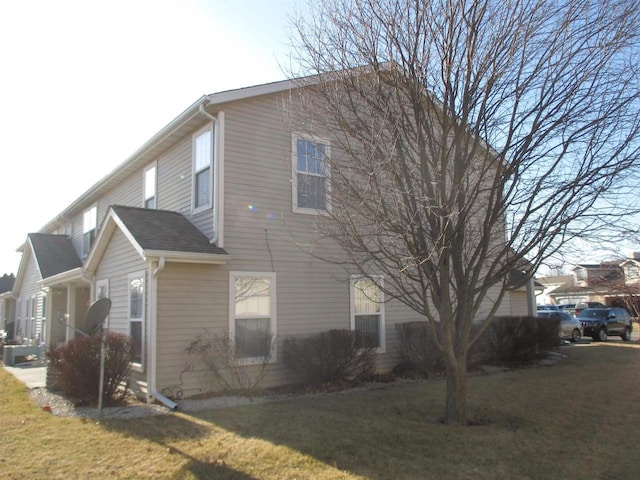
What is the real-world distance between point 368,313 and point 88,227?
470 inches

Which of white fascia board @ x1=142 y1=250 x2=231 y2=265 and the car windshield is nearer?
white fascia board @ x1=142 y1=250 x2=231 y2=265

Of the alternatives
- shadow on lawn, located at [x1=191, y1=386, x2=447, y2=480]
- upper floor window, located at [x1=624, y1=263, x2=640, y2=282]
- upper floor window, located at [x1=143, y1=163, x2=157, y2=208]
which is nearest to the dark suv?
upper floor window, located at [x1=624, y1=263, x2=640, y2=282]

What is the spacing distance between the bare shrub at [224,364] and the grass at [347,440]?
1.40 metres

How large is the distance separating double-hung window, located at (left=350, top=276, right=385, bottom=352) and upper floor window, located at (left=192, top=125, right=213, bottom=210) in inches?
152

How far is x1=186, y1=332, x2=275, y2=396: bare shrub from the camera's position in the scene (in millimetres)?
9906

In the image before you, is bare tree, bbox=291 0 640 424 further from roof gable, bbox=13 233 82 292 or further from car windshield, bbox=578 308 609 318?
car windshield, bbox=578 308 609 318

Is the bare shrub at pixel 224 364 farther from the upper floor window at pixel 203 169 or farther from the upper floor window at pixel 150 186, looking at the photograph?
the upper floor window at pixel 150 186

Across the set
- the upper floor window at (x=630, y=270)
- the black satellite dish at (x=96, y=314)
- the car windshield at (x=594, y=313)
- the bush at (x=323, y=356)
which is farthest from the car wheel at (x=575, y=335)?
the black satellite dish at (x=96, y=314)

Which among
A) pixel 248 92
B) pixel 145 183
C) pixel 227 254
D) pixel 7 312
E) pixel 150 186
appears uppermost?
pixel 248 92

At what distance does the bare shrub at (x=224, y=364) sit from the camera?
9.91m

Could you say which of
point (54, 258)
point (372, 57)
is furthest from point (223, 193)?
point (54, 258)

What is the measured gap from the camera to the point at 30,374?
13.9 meters

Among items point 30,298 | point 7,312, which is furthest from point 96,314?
point 7,312

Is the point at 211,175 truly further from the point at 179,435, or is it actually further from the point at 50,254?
the point at 50,254
